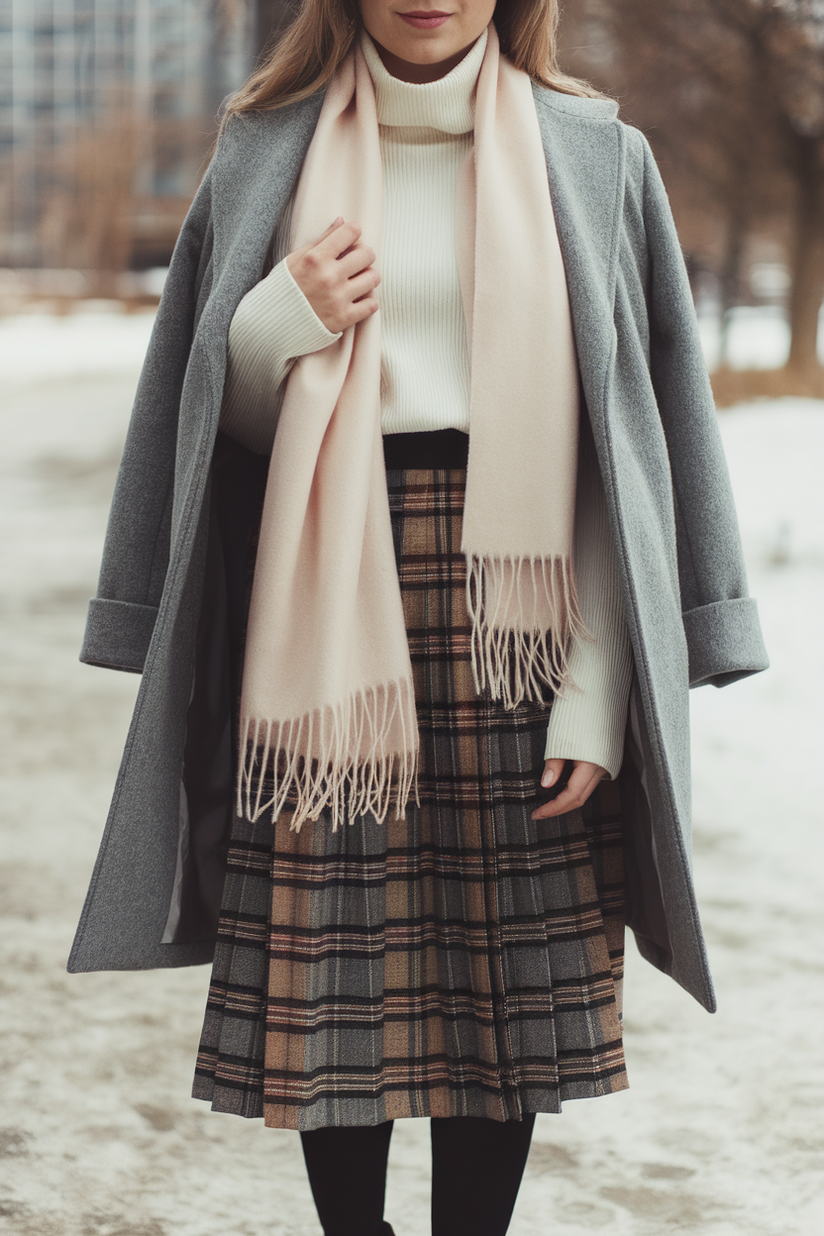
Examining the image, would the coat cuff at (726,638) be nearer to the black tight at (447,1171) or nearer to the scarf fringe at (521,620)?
the scarf fringe at (521,620)

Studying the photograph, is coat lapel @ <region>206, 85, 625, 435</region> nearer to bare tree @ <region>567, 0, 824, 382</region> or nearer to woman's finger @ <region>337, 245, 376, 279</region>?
woman's finger @ <region>337, 245, 376, 279</region>

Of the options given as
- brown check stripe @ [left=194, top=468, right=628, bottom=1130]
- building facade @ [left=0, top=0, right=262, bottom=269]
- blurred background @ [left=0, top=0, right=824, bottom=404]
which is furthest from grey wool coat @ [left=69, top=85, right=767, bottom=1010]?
building facade @ [left=0, top=0, right=262, bottom=269]

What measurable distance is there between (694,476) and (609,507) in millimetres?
190

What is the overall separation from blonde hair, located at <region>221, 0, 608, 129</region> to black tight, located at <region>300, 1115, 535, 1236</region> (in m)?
1.20

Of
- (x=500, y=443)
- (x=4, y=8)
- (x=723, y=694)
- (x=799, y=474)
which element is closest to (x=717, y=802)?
(x=723, y=694)

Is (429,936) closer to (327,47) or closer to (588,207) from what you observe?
(588,207)

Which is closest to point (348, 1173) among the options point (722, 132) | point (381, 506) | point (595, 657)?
point (595, 657)

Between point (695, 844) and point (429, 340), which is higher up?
point (429, 340)

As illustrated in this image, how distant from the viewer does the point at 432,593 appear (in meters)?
1.49

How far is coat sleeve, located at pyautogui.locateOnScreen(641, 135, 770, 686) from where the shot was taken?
1530 millimetres

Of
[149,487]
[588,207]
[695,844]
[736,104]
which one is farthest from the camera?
[736,104]

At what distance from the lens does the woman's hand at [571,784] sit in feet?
4.72

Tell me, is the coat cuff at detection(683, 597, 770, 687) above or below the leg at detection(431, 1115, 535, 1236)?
above

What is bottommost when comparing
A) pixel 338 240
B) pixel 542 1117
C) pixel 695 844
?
pixel 542 1117
